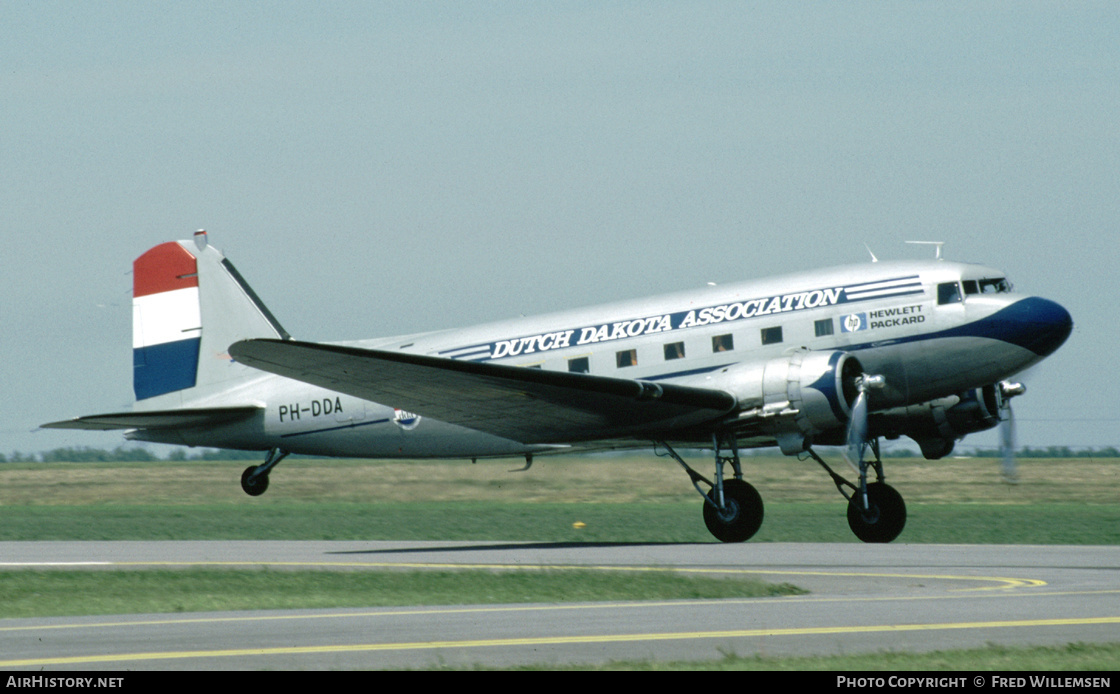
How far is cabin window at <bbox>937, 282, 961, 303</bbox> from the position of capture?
1070 inches

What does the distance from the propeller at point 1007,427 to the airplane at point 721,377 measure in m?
0.07

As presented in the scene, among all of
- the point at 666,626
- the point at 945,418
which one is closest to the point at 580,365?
the point at 945,418

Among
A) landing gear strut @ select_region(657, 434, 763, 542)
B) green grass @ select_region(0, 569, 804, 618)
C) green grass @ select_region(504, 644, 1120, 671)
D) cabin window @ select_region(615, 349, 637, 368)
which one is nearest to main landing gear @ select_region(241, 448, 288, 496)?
cabin window @ select_region(615, 349, 637, 368)

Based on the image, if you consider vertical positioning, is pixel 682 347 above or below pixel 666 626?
above

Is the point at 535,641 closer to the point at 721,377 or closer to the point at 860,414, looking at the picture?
the point at 860,414

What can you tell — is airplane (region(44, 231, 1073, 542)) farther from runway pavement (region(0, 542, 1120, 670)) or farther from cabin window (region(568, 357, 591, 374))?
runway pavement (region(0, 542, 1120, 670))

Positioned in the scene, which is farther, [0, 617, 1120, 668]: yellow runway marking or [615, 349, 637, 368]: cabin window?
[615, 349, 637, 368]: cabin window

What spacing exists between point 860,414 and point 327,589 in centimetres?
1103

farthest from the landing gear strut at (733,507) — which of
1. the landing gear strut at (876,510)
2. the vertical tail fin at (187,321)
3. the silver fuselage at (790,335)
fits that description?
the vertical tail fin at (187,321)

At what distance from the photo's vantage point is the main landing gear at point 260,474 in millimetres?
33059

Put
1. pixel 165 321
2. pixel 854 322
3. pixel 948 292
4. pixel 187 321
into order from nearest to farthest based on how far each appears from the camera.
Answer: pixel 948 292
pixel 854 322
pixel 187 321
pixel 165 321

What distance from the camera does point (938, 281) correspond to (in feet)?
89.7

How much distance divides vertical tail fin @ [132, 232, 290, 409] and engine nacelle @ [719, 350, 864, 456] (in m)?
12.8

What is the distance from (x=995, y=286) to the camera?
2766cm
